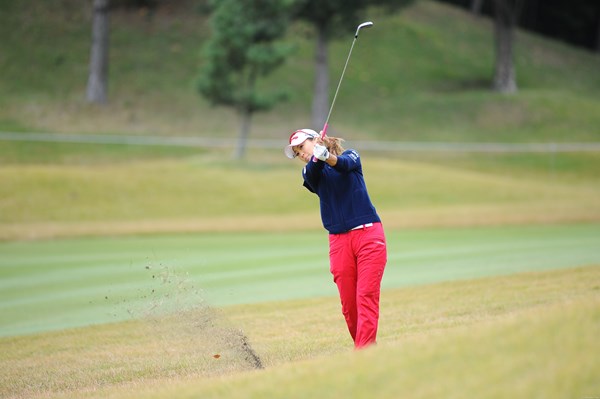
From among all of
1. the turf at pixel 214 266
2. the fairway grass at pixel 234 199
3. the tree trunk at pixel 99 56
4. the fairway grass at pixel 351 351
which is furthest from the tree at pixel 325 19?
the fairway grass at pixel 351 351

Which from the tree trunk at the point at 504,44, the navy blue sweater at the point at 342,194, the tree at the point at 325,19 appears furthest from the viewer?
the tree trunk at the point at 504,44

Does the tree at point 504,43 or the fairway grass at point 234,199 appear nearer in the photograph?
the fairway grass at point 234,199

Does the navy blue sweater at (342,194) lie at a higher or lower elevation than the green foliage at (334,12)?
higher

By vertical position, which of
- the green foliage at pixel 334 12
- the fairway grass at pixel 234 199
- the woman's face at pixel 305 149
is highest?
the woman's face at pixel 305 149

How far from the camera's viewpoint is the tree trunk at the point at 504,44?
45375mm

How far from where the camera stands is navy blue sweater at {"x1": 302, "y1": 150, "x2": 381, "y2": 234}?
803 cm

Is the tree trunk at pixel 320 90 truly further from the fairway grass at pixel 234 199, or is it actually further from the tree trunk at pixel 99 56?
the tree trunk at pixel 99 56

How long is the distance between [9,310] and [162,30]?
3975cm

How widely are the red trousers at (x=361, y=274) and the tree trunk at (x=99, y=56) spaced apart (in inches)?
1386

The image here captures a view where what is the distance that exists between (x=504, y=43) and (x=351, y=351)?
42.0m

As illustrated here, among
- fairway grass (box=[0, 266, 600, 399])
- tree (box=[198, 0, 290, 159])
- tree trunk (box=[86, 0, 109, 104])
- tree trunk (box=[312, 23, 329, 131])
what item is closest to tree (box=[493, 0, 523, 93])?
tree trunk (box=[312, 23, 329, 131])

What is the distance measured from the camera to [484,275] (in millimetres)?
14523

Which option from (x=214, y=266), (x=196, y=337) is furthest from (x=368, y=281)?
(x=214, y=266)

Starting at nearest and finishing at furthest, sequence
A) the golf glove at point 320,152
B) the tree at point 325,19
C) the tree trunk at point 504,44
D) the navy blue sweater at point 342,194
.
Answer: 1. the golf glove at point 320,152
2. the navy blue sweater at point 342,194
3. the tree at point 325,19
4. the tree trunk at point 504,44
